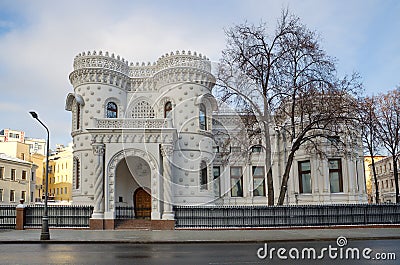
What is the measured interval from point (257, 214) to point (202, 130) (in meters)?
8.63

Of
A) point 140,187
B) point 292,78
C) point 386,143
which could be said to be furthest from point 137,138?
point 386,143

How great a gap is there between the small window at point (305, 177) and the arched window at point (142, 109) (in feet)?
42.2

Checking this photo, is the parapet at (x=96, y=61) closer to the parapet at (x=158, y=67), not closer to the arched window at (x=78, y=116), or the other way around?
the parapet at (x=158, y=67)

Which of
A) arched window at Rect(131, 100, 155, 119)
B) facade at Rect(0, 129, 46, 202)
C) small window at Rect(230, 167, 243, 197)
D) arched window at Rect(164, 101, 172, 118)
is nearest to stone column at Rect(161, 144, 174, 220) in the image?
arched window at Rect(164, 101, 172, 118)

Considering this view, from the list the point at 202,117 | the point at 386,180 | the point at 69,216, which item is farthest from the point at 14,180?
the point at 386,180

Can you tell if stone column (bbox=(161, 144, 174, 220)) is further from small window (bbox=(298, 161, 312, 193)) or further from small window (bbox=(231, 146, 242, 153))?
small window (bbox=(298, 161, 312, 193))

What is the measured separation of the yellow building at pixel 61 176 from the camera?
80.3m

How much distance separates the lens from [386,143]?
3133cm

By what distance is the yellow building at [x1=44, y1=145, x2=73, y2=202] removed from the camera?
80312mm

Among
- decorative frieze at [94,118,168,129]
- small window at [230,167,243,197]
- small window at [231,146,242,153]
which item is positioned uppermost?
decorative frieze at [94,118,168,129]

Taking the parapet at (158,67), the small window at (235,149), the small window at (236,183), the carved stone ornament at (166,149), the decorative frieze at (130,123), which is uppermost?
the parapet at (158,67)

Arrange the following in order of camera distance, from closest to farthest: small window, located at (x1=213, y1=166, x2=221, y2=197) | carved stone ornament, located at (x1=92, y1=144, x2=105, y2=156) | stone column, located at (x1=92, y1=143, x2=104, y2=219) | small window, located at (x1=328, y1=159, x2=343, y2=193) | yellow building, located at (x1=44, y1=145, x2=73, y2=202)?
stone column, located at (x1=92, y1=143, x2=104, y2=219) → carved stone ornament, located at (x1=92, y1=144, x2=105, y2=156) → small window, located at (x1=328, y1=159, x2=343, y2=193) → small window, located at (x1=213, y1=166, x2=221, y2=197) → yellow building, located at (x1=44, y1=145, x2=73, y2=202)

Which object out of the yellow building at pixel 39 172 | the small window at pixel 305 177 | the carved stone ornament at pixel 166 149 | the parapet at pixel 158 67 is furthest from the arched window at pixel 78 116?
the yellow building at pixel 39 172

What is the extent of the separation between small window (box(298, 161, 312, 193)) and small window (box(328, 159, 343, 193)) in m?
1.69
